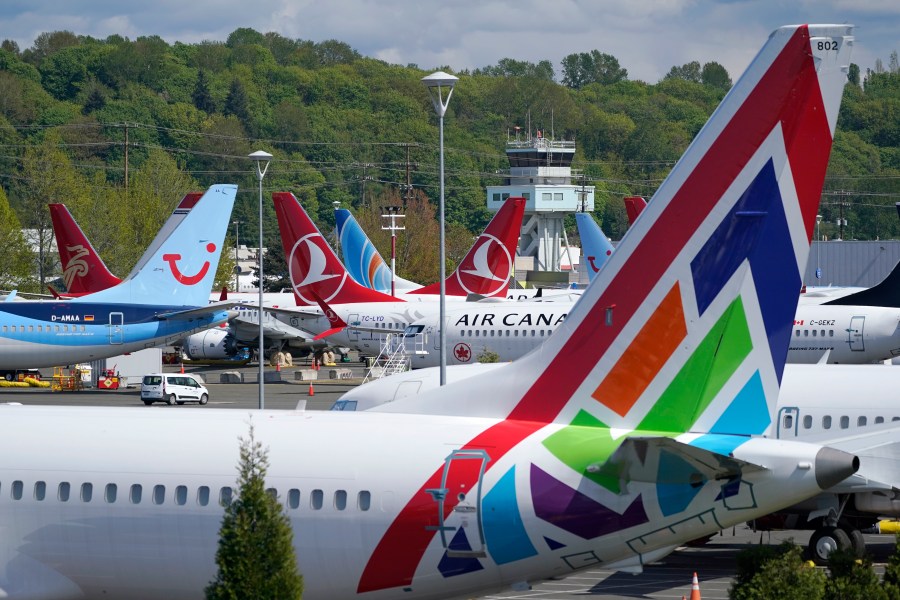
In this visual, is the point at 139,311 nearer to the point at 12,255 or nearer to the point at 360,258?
the point at 360,258

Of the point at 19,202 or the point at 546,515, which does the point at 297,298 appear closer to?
the point at 546,515

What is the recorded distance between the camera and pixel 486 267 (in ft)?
249

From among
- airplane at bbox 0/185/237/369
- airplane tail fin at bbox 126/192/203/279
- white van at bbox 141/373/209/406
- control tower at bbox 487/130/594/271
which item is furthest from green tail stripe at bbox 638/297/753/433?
control tower at bbox 487/130/594/271

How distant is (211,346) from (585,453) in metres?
74.2

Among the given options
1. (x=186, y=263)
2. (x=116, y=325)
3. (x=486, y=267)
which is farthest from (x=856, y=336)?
(x=116, y=325)

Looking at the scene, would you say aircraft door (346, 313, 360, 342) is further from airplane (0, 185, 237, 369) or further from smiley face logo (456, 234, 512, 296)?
smiley face logo (456, 234, 512, 296)

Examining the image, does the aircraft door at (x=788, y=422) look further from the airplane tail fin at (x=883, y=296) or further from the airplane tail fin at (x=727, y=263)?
the airplane tail fin at (x=883, y=296)

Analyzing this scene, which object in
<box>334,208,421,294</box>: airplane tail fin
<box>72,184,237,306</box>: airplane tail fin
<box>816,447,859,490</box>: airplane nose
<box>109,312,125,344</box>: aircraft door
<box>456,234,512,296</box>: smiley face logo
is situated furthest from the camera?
<box>334,208,421,294</box>: airplane tail fin

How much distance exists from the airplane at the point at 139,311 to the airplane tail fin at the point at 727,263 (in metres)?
46.1

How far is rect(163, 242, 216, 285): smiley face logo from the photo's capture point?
6316 centimetres

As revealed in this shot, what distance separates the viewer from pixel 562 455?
15.7m

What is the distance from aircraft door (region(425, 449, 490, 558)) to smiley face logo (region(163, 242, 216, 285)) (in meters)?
49.2

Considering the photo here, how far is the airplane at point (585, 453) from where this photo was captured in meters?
15.2

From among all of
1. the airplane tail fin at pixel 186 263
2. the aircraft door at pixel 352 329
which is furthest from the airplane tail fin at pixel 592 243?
the airplane tail fin at pixel 186 263
